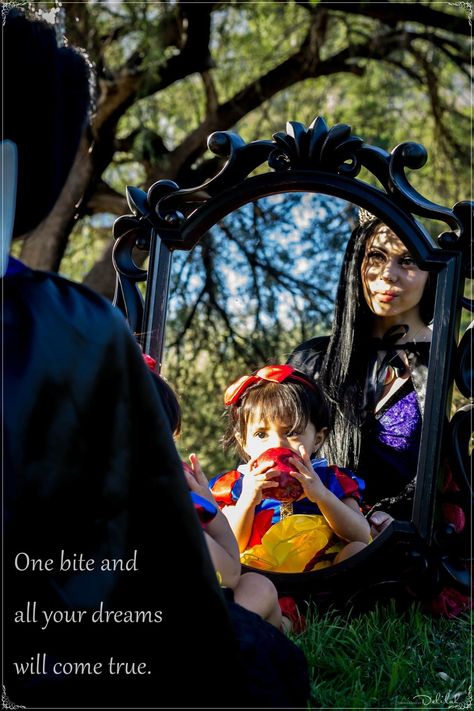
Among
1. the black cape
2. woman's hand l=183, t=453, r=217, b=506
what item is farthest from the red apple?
the black cape

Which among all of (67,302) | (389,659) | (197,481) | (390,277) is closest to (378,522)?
(389,659)

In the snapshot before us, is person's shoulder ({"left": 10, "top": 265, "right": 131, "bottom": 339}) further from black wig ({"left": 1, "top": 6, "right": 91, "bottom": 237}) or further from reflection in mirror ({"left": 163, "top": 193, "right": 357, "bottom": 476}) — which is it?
reflection in mirror ({"left": 163, "top": 193, "right": 357, "bottom": 476})

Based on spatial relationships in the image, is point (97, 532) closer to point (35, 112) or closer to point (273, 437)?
point (35, 112)

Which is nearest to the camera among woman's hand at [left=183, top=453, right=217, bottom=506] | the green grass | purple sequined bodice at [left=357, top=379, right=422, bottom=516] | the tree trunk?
woman's hand at [left=183, top=453, right=217, bottom=506]

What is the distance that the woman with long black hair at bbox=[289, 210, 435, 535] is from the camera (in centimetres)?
258

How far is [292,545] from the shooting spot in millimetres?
2480

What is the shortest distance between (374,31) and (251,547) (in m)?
4.42

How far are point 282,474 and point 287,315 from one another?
64 cm

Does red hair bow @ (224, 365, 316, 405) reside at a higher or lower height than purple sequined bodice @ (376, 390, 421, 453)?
higher

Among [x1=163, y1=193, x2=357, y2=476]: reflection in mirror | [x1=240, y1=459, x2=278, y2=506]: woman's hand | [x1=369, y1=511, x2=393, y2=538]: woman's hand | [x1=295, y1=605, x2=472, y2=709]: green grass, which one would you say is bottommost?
[x1=295, y1=605, x2=472, y2=709]: green grass

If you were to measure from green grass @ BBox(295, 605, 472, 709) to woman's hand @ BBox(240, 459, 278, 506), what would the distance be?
1.15ft

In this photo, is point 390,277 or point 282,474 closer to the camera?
point 282,474

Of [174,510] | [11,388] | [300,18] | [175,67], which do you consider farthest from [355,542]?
[300,18]

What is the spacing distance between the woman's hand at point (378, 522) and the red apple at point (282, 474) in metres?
0.25
